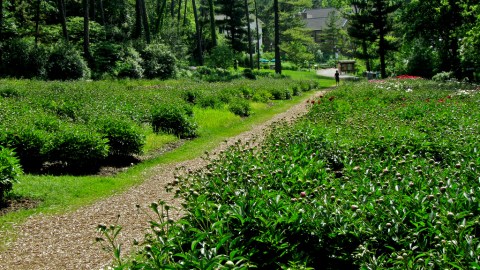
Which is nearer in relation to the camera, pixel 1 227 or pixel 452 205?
pixel 452 205

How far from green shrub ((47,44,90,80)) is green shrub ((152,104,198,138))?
45.0 feet

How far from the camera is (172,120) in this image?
40.9 feet

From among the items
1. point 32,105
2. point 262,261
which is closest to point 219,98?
point 32,105

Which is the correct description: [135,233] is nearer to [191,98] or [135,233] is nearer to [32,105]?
[32,105]

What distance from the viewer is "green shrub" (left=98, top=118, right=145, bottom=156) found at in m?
9.49

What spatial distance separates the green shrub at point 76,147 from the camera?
8.54m

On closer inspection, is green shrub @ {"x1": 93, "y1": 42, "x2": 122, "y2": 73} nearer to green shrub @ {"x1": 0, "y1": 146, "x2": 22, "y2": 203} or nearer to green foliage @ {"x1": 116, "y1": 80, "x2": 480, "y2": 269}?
green shrub @ {"x1": 0, "y1": 146, "x2": 22, "y2": 203}

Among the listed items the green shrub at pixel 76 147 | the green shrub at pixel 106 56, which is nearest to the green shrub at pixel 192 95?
the green shrub at pixel 76 147

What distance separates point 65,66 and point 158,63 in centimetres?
680

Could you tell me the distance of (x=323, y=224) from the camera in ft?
11.2

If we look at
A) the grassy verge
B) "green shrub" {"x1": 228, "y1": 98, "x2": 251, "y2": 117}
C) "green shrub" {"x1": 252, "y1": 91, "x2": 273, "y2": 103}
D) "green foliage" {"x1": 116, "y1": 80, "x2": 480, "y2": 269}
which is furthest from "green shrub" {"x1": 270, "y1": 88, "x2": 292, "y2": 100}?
"green foliage" {"x1": 116, "y1": 80, "x2": 480, "y2": 269}

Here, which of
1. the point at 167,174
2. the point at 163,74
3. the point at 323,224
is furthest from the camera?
the point at 163,74

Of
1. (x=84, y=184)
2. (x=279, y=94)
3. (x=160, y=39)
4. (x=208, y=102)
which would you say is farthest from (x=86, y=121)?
(x=160, y=39)

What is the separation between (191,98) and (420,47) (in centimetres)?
2330
